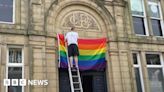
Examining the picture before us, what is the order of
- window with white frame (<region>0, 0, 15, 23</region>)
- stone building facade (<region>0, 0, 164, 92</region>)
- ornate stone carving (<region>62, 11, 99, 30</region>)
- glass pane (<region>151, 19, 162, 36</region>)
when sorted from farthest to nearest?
glass pane (<region>151, 19, 162, 36</region>), ornate stone carving (<region>62, 11, 99, 30</region>), window with white frame (<region>0, 0, 15, 23</region>), stone building facade (<region>0, 0, 164, 92</region>)

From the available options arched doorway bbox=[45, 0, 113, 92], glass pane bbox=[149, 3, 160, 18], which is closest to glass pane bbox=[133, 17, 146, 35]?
glass pane bbox=[149, 3, 160, 18]

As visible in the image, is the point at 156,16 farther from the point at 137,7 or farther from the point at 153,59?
the point at 153,59

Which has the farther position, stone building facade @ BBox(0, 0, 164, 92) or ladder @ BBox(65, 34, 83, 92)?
stone building facade @ BBox(0, 0, 164, 92)

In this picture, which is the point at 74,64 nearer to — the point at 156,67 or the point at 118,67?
the point at 118,67

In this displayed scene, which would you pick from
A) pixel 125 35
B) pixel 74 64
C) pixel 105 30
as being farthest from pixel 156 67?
pixel 74 64

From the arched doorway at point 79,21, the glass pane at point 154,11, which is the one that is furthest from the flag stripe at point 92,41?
the glass pane at point 154,11

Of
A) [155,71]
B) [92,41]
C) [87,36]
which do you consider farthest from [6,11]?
[155,71]

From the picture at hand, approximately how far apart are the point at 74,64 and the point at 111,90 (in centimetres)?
243

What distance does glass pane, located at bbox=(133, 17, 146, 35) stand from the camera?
1514 cm

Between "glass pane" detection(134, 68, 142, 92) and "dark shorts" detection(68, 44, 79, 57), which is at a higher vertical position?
"dark shorts" detection(68, 44, 79, 57)

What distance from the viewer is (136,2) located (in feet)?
51.3

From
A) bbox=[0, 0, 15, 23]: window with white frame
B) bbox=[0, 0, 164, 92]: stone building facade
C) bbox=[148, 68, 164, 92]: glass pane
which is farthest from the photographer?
bbox=[148, 68, 164, 92]: glass pane

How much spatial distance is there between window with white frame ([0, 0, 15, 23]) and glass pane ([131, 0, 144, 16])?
6974 mm

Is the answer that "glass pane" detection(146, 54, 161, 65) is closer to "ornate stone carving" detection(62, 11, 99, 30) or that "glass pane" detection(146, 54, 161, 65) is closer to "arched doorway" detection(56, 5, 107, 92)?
"arched doorway" detection(56, 5, 107, 92)
